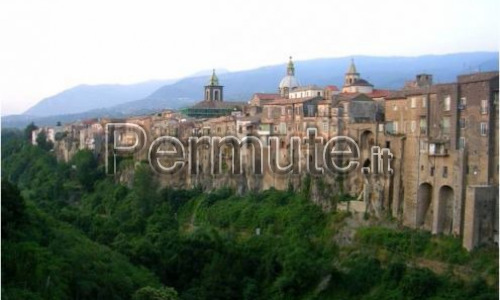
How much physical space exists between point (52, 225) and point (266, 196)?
350 inches

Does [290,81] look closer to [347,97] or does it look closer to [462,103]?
[347,97]

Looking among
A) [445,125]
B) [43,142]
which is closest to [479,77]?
[445,125]

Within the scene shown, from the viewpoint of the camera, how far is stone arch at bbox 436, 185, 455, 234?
1938cm

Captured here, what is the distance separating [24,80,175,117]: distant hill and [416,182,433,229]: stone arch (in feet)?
373

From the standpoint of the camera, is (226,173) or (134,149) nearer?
(226,173)

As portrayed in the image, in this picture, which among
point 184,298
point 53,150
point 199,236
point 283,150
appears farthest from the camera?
point 53,150

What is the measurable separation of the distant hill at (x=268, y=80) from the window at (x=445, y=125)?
155 ft

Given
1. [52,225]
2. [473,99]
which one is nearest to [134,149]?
[52,225]

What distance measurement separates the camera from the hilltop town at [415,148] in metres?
18.3

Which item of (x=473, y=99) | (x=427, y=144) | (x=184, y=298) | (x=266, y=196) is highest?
(x=473, y=99)

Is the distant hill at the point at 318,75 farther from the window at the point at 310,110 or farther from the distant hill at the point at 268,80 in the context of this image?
the window at the point at 310,110

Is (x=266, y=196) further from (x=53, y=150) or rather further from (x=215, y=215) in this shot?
(x=53, y=150)

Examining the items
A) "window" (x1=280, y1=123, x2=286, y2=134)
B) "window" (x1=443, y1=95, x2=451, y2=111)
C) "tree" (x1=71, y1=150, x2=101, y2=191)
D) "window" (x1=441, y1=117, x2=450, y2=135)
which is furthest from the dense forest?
"tree" (x1=71, y1=150, x2=101, y2=191)

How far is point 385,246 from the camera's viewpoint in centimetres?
1978
